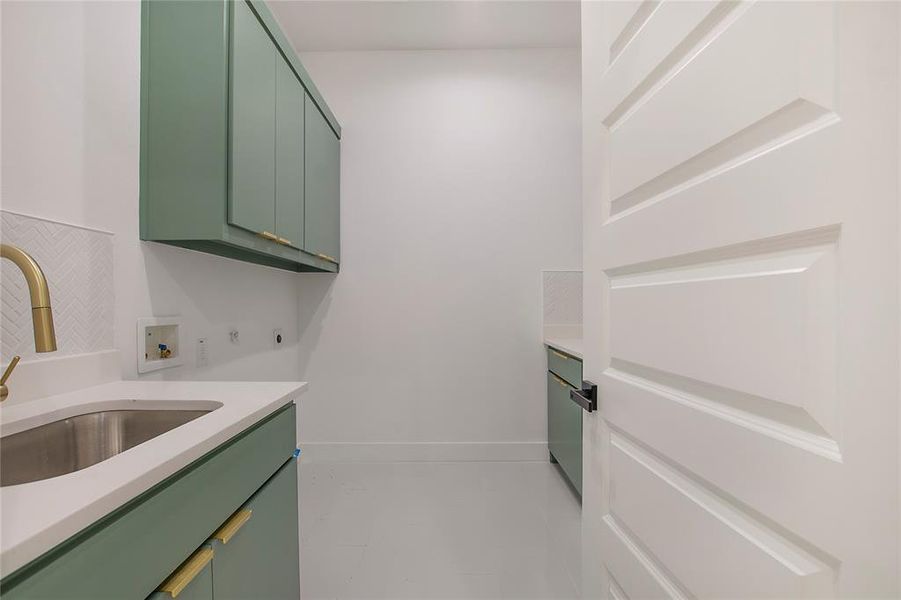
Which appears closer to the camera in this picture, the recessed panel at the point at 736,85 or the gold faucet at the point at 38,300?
the recessed panel at the point at 736,85

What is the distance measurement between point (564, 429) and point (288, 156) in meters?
2.07

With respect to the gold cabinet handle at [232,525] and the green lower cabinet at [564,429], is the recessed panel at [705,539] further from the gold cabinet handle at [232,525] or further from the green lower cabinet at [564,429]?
the green lower cabinet at [564,429]

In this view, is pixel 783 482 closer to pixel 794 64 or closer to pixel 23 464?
pixel 794 64

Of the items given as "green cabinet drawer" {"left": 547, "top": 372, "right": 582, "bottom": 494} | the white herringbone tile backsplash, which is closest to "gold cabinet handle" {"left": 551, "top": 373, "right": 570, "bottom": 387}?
"green cabinet drawer" {"left": 547, "top": 372, "right": 582, "bottom": 494}

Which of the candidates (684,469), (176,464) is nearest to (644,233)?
(684,469)

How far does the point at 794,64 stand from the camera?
1.57 ft

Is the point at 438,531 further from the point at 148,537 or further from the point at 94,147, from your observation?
the point at 94,147

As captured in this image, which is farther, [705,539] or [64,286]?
[64,286]

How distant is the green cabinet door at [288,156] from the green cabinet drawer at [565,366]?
1559 millimetres

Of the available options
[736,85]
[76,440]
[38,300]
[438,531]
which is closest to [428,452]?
[438,531]

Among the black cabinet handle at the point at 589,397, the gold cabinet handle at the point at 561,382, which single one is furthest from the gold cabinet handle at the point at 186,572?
the gold cabinet handle at the point at 561,382

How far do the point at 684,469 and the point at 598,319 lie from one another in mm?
390

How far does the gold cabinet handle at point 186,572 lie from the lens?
0.69m

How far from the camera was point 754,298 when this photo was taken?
21.5 inches
